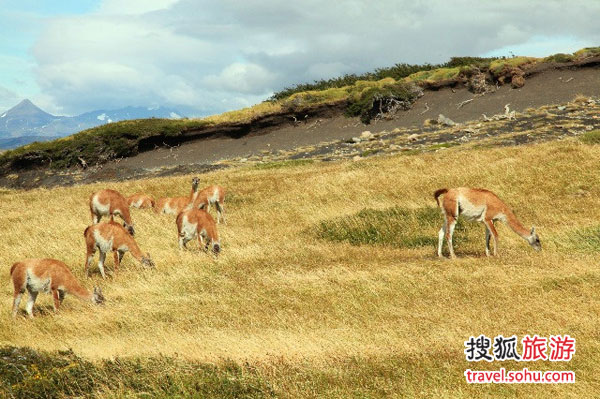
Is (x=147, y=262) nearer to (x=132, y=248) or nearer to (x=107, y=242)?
(x=132, y=248)

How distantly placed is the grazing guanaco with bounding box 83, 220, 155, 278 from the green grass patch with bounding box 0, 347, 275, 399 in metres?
5.87

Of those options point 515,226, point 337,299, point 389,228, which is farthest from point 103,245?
point 515,226

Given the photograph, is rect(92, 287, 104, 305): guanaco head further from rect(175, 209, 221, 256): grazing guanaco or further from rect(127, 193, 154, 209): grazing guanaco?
rect(127, 193, 154, 209): grazing guanaco

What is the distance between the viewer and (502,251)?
14781 millimetres

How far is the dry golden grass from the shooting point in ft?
25.6

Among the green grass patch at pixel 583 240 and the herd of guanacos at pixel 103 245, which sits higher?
the herd of guanacos at pixel 103 245

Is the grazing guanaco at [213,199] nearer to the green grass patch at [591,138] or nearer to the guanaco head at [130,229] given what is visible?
the guanaco head at [130,229]

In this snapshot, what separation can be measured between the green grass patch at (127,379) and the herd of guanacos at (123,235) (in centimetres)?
336

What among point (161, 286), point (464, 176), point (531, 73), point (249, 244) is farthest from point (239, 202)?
point (531, 73)

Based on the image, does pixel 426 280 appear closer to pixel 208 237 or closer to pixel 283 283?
pixel 283 283

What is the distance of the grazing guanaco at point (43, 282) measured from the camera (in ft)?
37.5

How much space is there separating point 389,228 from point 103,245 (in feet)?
28.0

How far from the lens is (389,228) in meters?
17.5

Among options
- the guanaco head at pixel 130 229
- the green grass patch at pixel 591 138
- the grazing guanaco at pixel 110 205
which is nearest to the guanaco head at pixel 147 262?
the guanaco head at pixel 130 229
